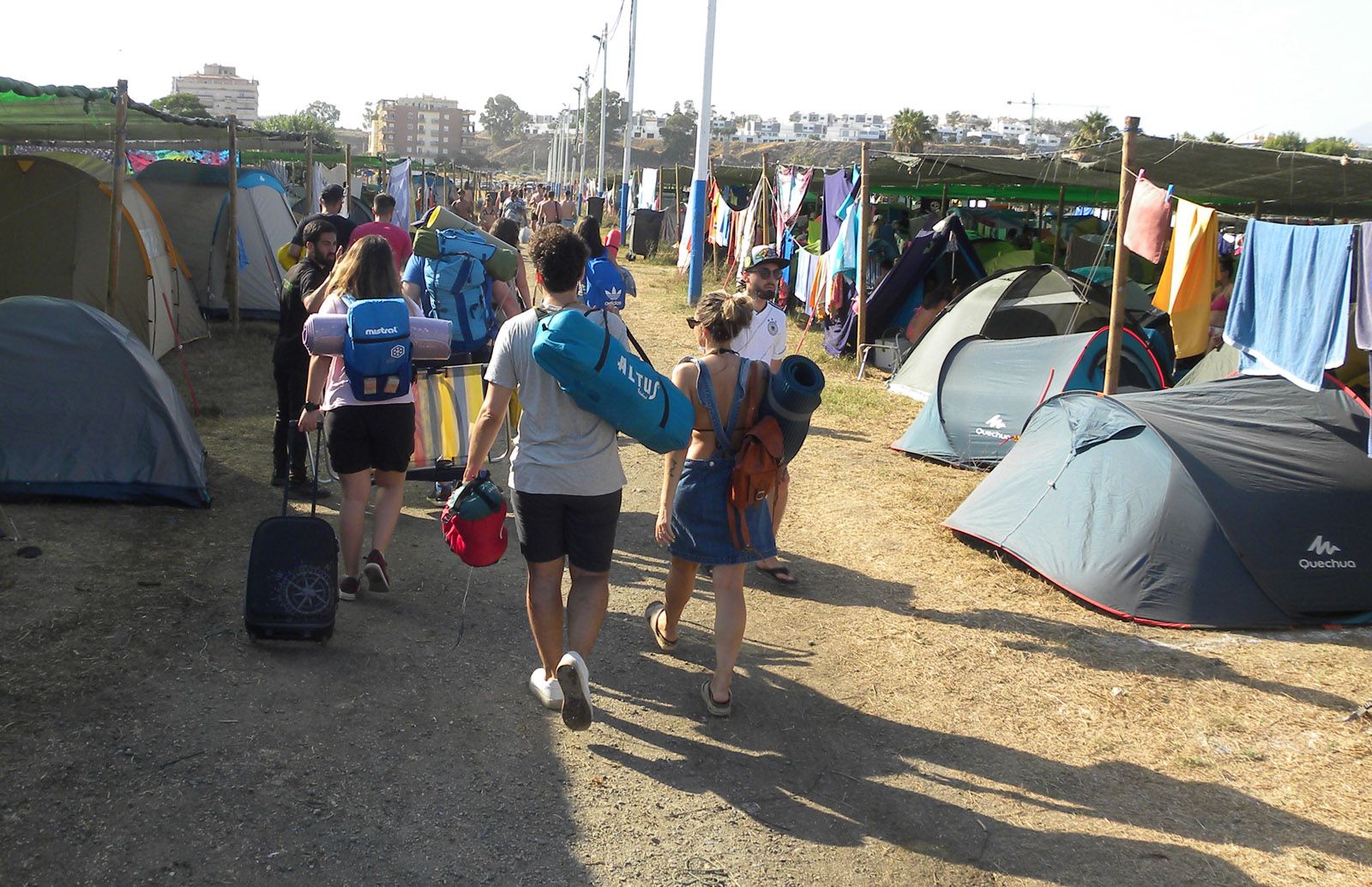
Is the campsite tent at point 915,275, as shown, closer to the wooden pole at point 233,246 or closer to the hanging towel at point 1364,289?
the wooden pole at point 233,246

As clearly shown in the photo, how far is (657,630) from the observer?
4.73m

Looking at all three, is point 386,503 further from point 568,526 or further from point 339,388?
point 568,526

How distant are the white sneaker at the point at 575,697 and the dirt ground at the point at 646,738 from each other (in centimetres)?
20

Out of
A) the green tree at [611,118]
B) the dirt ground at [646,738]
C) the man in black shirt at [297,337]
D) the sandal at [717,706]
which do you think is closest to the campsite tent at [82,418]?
the dirt ground at [646,738]

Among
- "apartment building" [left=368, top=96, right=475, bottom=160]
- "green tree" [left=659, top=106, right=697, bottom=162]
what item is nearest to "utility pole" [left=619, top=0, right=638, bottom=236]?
"green tree" [left=659, top=106, right=697, bottom=162]

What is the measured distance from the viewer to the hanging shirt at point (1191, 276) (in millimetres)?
6691

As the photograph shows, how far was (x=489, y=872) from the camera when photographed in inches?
123

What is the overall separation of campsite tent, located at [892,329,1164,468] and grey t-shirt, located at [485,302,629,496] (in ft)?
17.6

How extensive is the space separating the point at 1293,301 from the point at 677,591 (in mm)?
3923

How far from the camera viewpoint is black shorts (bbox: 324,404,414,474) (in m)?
4.70

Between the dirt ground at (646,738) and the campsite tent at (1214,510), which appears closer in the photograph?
the dirt ground at (646,738)

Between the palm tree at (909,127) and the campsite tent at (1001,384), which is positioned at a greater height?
the palm tree at (909,127)

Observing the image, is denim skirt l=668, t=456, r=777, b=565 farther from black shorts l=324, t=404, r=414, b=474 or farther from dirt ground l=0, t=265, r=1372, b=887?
black shorts l=324, t=404, r=414, b=474

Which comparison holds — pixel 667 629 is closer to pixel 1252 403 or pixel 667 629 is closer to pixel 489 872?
pixel 489 872
